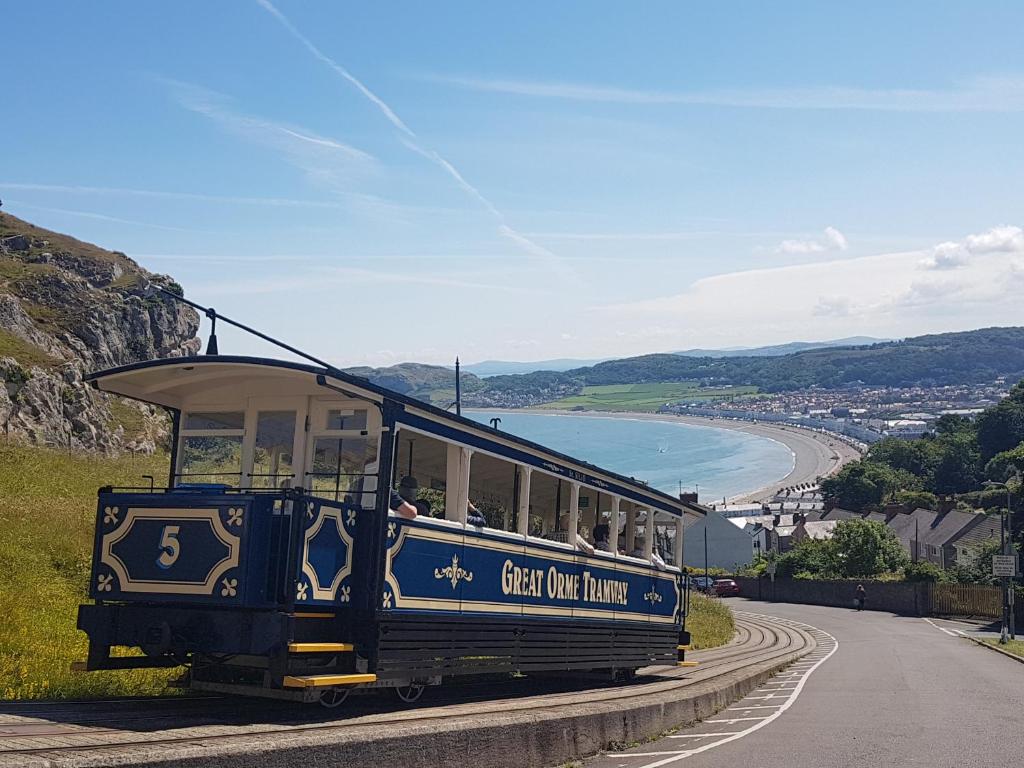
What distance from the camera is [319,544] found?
11188 mm

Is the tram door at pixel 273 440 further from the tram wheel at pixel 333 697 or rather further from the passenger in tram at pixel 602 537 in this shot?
the passenger in tram at pixel 602 537

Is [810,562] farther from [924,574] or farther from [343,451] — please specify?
[343,451]

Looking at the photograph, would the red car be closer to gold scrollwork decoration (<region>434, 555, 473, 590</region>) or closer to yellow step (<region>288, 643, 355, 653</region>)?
gold scrollwork decoration (<region>434, 555, 473, 590</region>)

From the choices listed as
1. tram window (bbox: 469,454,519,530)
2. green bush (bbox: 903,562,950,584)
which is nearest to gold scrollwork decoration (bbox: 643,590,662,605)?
tram window (bbox: 469,454,519,530)

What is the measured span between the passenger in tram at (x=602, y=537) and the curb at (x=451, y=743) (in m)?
2.87

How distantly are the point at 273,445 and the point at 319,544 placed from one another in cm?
194

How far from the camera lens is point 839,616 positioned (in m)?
55.4

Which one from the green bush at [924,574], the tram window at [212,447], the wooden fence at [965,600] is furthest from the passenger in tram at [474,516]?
the green bush at [924,574]

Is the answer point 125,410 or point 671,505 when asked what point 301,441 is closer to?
point 671,505

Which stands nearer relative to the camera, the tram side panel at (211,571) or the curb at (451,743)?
the curb at (451,743)

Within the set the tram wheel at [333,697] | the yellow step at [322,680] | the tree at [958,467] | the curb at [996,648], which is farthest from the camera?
the tree at [958,467]

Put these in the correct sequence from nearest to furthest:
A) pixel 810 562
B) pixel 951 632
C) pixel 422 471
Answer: pixel 422 471 → pixel 951 632 → pixel 810 562

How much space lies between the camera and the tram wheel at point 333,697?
11508 millimetres

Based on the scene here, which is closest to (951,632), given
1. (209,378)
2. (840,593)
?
(840,593)
